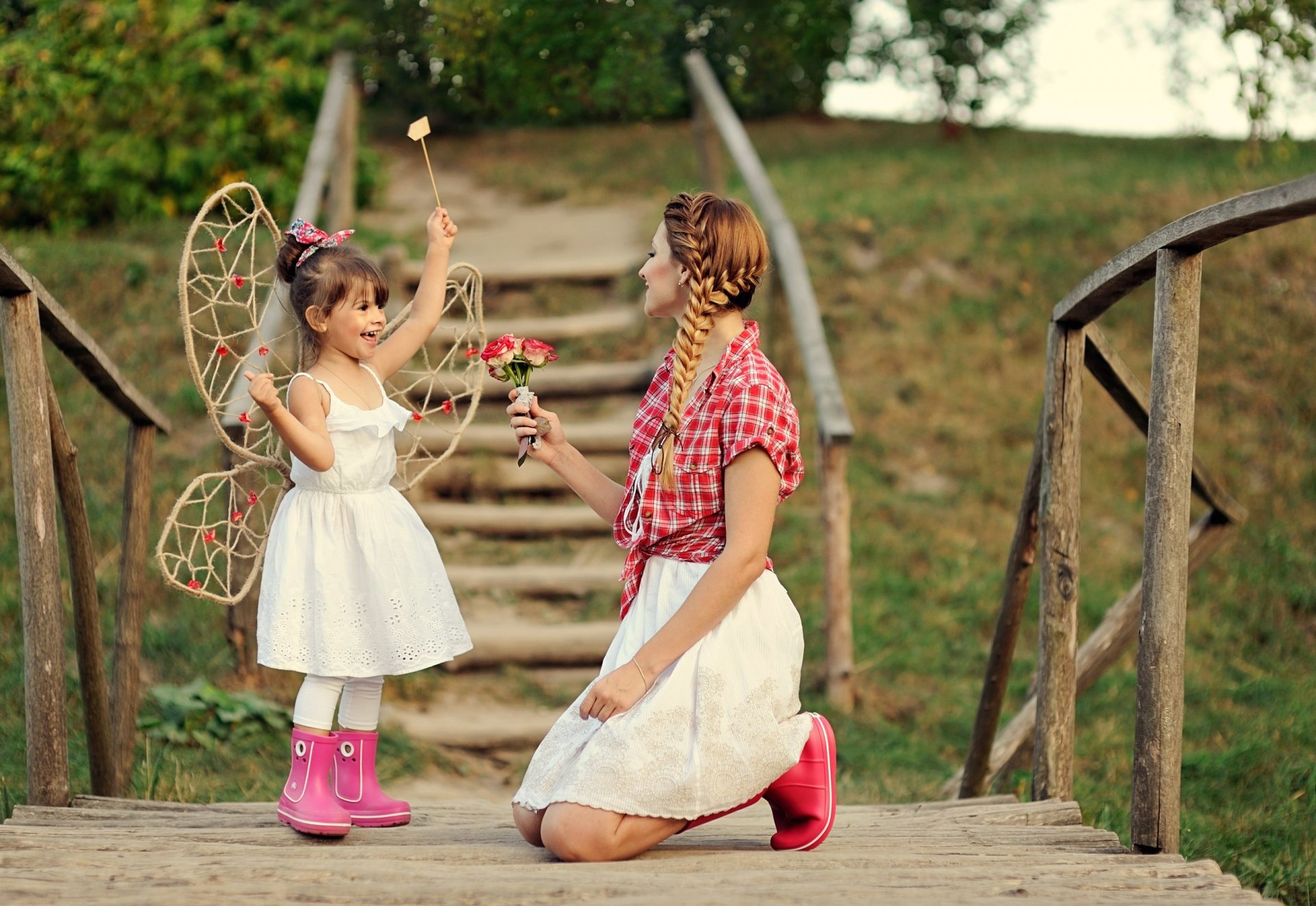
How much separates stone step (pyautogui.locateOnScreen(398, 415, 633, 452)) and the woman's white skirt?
9.82ft

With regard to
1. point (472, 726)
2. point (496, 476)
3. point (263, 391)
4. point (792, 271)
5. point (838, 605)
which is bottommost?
point (472, 726)

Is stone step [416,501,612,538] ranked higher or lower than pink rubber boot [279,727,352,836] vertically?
higher

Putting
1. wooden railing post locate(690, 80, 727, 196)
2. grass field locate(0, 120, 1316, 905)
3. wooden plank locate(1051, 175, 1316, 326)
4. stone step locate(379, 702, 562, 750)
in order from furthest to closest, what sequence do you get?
wooden railing post locate(690, 80, 727, 196) → stone step locate(379, 702, 562, 750) → grass field locate(0, 120, 1316, 905) → wooden plank locate(1051, 175, 1316, 326)

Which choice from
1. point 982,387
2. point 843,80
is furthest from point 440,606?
point 843,80

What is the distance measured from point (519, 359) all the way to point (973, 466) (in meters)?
4.07

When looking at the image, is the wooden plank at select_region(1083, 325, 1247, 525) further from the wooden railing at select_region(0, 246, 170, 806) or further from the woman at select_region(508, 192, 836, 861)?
the wooden railing at select_region(0, 246, 170, 806)

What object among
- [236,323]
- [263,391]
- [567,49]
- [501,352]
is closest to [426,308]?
[501,352]

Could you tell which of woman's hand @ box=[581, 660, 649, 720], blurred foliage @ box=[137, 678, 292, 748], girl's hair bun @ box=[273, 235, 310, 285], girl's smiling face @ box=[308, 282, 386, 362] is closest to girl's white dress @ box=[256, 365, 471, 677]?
girl's smiling face @ box=[308, 282, 386, 362]

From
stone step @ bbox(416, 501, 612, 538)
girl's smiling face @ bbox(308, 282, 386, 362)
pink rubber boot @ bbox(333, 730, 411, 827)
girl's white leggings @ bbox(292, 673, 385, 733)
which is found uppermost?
girl's smiling face @ bbox(308, 282, 386, 362)

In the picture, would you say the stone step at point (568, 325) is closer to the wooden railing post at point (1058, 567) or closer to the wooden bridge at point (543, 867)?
the wooden railing post at point (1058, 567)

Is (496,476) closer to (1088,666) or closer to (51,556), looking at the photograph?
(1088,666)

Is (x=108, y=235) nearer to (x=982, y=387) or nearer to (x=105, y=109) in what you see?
(x=105, y=109)

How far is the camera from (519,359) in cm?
289

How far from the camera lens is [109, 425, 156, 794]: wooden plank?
370cm
